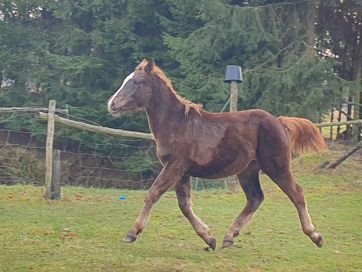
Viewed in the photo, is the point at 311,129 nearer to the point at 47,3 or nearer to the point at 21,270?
the point at 21,270

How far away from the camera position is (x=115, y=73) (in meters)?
18.2

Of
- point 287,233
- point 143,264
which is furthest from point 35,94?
point 143,264

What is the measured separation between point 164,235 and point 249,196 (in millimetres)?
1132

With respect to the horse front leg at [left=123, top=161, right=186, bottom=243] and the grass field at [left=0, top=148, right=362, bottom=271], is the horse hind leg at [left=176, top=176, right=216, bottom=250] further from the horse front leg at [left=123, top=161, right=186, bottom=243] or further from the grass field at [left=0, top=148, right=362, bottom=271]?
the horse front leg at [left=123, top=161, right=186, bottom=243]

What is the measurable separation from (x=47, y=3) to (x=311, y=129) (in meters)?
13.6

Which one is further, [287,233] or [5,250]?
[287,233]

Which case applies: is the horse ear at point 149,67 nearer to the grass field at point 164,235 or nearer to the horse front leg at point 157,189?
the horse front leg at point 157,189

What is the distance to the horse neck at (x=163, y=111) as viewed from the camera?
645cm

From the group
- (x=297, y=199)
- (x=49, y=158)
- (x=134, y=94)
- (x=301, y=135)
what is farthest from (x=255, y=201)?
(x=49, y=158)

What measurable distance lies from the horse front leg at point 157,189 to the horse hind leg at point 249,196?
1021 millimetres

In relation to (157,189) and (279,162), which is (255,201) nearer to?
(279,162)

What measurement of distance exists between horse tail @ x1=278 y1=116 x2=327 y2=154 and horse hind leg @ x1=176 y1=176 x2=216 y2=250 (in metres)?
1.31

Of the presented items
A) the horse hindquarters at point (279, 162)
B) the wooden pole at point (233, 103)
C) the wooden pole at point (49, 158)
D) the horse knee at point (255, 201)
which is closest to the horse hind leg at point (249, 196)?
the horse knee at point (255, 201)

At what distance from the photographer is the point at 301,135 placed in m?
6.91
